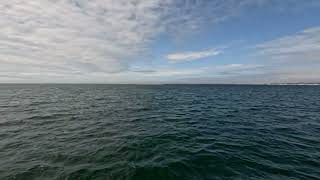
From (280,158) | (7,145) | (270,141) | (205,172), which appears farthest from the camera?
(270,141)

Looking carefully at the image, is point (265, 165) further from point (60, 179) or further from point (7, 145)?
point (7, 145)

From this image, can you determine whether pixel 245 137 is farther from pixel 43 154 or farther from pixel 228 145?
A: pixel 43 154

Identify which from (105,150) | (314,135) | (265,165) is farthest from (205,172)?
(314,135)

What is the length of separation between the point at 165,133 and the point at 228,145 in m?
5.54

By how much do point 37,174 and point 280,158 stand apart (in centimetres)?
1341

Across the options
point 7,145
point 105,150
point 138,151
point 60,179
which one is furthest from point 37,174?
point 7,145

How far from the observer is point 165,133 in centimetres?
1656

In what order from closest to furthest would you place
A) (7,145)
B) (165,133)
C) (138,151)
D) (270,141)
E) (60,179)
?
(60,179) → (138,151) → (7,145) → (270,141) → (165,133)

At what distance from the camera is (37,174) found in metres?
8.84

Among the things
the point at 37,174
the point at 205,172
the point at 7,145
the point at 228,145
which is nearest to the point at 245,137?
the point at 228,145

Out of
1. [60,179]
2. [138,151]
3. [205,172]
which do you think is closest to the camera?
[60,179]

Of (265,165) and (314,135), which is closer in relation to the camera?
(265,165)

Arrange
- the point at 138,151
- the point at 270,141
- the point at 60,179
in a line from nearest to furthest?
the point at 60,179, the point at 138,151, the point at 270,141

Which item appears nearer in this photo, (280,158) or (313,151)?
(280,158)
